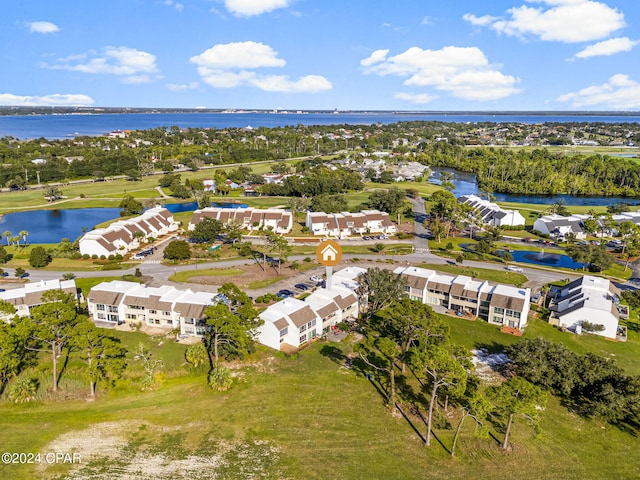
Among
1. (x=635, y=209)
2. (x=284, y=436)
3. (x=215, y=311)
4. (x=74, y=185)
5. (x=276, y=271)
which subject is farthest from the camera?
(x=74, y=185)

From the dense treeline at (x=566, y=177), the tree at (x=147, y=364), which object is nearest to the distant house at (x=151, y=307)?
the tree at (x=147, y=364)

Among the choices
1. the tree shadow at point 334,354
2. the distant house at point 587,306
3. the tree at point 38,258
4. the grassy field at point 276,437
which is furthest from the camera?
the tree at point 38,258

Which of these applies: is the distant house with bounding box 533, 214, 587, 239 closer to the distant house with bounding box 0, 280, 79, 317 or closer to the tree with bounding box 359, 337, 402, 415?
the tree with bounding box 359, 337, 402, 415

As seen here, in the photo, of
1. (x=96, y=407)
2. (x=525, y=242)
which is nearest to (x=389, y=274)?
(x=96, y=407)

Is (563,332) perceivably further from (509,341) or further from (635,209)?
(635,209)

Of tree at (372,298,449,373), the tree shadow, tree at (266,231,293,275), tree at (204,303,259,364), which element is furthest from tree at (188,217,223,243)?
tree at (372,298,449,373)

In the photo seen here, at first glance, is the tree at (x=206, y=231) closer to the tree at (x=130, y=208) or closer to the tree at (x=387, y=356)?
the tree at (x=130, y=208)
